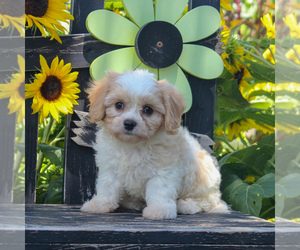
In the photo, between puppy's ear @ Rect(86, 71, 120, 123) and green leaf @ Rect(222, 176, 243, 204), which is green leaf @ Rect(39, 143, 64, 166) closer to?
puppy's ear @ Rect(86, 71, 120, 123)

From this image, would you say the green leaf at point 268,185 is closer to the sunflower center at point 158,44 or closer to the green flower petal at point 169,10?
the sunflower center at point 158,44

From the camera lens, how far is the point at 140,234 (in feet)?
5.61

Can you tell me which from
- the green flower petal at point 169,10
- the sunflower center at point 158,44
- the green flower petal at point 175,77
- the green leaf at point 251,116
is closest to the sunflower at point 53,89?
the sunflower center at point 158,44

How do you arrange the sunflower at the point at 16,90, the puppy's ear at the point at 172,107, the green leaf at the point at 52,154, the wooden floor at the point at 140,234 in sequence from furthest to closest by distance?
the green leaf at the point at 52,154
the sunflower at the point at 16,90
the puppy's ear at the point at 172,107
the wooden floor at the point at 140,234

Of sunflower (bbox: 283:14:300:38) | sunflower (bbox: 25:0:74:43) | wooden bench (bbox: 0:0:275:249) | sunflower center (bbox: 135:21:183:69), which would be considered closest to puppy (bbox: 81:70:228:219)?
wooden bench (bbox: 0:0:275:249)

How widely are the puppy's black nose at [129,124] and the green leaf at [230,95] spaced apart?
116cm

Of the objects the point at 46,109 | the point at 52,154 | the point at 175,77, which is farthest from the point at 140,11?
the point at 52,154

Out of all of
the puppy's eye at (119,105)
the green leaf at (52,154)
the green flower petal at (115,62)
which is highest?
the green flower petal at (115,62)

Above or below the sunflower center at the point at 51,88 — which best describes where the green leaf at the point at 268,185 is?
below

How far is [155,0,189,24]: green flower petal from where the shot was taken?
2.66m

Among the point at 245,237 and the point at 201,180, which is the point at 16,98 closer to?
the point at 201,180

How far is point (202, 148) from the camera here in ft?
8.62

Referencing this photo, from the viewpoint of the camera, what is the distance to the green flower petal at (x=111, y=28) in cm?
249

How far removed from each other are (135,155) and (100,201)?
32cm
